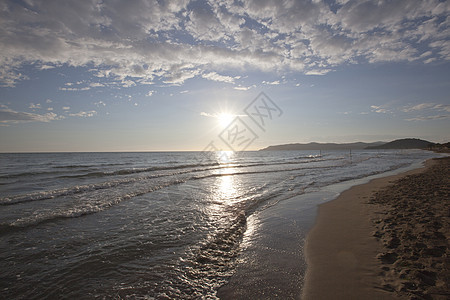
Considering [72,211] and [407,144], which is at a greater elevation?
[407,144]

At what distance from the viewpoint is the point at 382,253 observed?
4379 millimetres

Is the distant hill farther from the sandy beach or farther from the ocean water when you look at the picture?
the ocean water

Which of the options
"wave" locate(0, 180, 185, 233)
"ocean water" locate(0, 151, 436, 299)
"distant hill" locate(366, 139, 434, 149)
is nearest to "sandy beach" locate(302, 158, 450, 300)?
"ocean water" locate(0, 151, 436, 299)

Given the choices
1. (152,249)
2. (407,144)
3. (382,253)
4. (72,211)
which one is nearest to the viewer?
(382,253)

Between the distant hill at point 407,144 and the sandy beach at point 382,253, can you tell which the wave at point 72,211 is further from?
the distant hill at point 407,144

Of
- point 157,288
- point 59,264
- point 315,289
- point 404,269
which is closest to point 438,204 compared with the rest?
point 404,269

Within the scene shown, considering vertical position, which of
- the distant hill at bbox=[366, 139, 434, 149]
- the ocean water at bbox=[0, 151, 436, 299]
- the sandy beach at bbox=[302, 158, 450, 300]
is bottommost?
the ocean water at bbox=[0, 151, 436, 299]

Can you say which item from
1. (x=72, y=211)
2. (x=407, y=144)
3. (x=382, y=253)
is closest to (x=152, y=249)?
(x=382, y=253)

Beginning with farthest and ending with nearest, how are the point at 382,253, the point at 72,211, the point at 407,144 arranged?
the point at 407,144 → the point at 72,211 → the point at 382,253

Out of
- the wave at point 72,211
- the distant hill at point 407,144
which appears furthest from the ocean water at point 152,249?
the distant hill at point 407,144

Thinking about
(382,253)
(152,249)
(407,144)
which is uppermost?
(407,144)

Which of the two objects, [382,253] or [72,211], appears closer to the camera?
[382,253]

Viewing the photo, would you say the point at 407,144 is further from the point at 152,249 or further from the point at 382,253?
the point at 152,249

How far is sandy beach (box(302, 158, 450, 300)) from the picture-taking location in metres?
3.26
